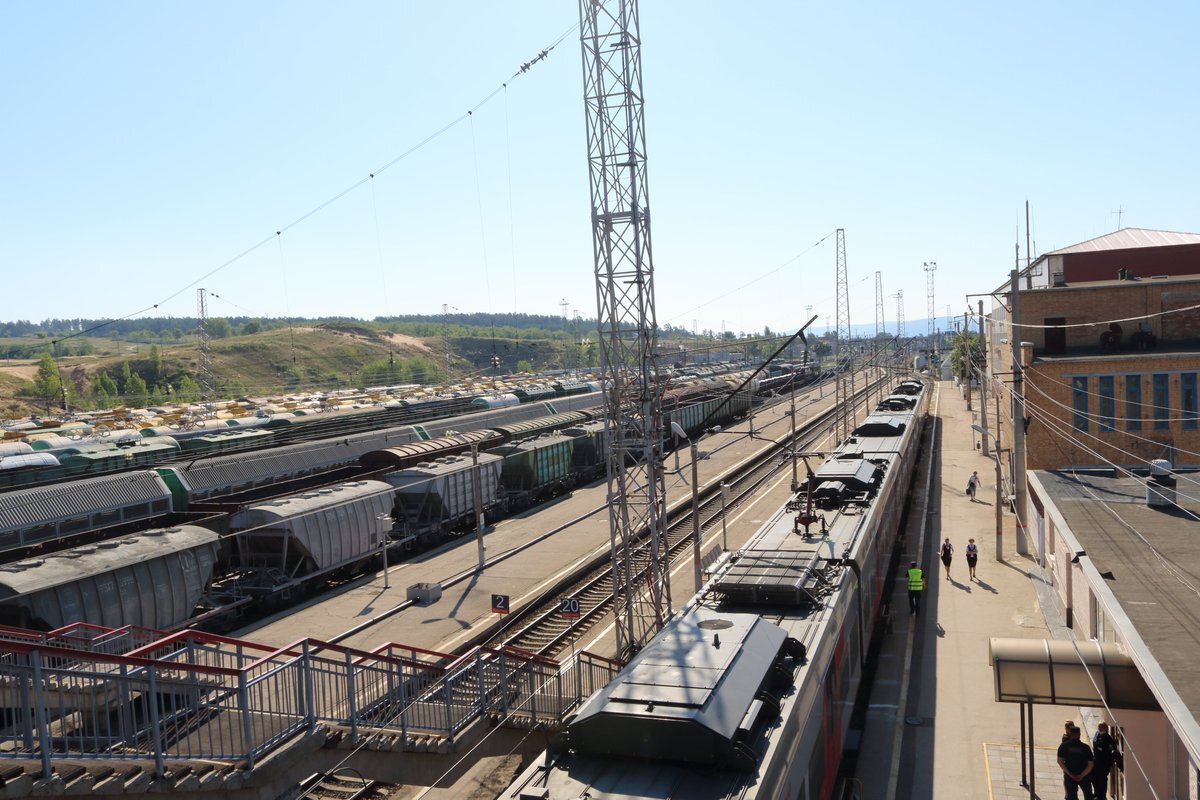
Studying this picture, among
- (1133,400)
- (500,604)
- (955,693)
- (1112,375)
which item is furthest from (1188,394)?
(500,604)

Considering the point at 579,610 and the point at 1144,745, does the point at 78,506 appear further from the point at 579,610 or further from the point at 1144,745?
the point at 1144,745

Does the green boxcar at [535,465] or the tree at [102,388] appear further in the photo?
the tree at [102,388]

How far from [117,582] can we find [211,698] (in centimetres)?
1289

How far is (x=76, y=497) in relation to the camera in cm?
2414

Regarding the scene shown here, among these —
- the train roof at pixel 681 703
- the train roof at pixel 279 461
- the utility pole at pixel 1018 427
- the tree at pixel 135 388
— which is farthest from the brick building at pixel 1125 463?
the tree at pixel 135 388

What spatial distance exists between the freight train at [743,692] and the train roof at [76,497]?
18.6 meters

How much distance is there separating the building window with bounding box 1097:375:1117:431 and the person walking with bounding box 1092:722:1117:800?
Answer: 61.2ft

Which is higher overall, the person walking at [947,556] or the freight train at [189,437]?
the freight train at [189,437]

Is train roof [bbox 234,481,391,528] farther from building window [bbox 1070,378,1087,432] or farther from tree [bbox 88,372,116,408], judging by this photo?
tree [bbox 88,372,116,408]

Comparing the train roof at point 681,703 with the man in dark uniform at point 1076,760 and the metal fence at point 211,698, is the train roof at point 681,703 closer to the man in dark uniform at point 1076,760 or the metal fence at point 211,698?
the metal fence at point 211,698

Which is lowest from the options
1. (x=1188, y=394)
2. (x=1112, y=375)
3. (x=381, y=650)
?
(x=381, y=650)

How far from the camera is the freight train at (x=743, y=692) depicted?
805cm

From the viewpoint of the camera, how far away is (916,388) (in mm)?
55969

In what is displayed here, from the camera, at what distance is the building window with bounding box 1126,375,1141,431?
28328mm
